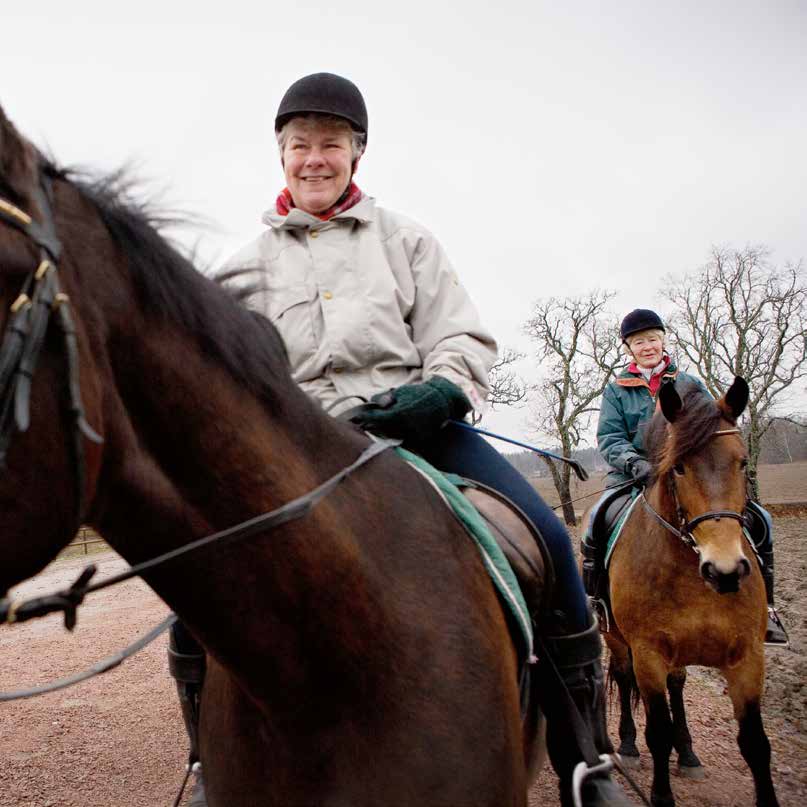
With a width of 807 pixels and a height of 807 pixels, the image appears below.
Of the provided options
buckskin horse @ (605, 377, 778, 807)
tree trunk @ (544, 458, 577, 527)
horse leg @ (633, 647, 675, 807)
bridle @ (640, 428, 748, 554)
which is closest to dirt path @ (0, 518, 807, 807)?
horse leg @ (633, 647, 675, 807)

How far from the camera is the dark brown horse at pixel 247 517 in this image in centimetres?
120

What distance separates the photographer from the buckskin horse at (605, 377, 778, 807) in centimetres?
416

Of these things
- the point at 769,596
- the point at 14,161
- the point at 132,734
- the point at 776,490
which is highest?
the point at 14,161

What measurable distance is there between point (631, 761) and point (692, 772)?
50 centimetres

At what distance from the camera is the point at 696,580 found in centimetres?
455

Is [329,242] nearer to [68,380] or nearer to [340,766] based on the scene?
[68,380]

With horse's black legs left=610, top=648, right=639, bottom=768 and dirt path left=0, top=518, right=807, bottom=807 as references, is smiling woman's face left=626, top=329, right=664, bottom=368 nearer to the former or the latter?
horse's black legs left=610, top=648, right=639, bottom=768

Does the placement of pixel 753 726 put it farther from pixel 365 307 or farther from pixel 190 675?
pixel 365 307

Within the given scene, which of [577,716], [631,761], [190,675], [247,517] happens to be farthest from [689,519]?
[247,517]

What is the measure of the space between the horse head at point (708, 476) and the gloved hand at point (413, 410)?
284cm

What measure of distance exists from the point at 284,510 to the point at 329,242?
130cm

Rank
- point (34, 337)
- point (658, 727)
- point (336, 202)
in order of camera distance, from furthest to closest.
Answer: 1. point (658, 727)
2. point (336, 202)
3. point (34, 337)

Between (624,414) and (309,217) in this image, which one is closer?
(309,217)

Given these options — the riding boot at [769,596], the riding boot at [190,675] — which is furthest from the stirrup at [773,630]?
the riding boot at [190,675]
